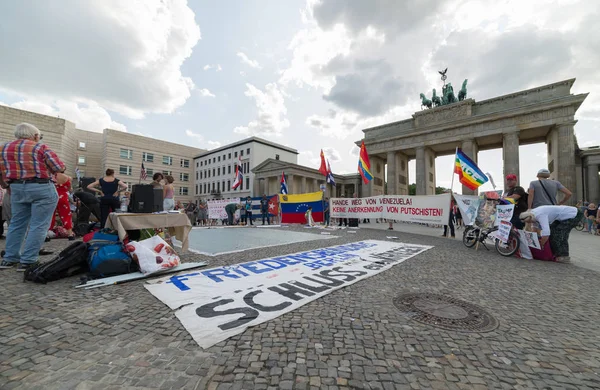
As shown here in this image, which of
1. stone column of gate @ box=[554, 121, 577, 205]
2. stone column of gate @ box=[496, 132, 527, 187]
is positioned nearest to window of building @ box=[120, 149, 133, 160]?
stone column of gate @ box=[496, 132, 527, 187]

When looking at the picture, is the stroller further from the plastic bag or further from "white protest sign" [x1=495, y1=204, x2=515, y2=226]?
"white protest sign" [x1=495, y1=204, x2=515, y2=226]

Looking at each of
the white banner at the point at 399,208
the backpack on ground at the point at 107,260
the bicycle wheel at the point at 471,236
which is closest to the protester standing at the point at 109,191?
the backpack on ground at the point at 107,260

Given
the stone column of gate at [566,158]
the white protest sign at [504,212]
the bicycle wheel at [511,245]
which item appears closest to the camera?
the bicycle wheel at [511,245]

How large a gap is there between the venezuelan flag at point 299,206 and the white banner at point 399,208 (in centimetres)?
92

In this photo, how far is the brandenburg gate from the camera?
24.0m

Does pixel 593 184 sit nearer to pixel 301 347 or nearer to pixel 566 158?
pixel 566 158

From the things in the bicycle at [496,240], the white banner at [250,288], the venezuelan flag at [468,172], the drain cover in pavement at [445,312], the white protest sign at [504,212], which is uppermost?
the venezuelan flag at [468,172]

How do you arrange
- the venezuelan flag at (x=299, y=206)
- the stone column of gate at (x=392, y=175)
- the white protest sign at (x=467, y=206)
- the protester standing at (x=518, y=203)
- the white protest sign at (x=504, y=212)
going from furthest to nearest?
the stone column of gate at (x=392, y=175)
the venezuelan flag at (x=299, y=206)
the white protest sign at (x=467, y=206)
the protester standing at (x=518, y=203)
the white protest sign at (x=504, y=212)

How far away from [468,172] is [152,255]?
1214cm

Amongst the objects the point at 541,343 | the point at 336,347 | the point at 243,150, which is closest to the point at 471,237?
the point at 541,343

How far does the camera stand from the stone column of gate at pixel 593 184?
2473 centimetres

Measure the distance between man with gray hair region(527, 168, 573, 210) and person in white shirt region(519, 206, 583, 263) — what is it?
362 millimetres

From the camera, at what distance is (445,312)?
2.57m

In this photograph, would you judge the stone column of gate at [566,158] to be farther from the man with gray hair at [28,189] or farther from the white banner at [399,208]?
the man with gray hair at [28,189]
